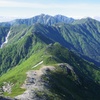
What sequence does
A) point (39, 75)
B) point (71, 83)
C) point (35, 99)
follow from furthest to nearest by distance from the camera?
point (71, 83) < point (39, 75) < point (35, 99)

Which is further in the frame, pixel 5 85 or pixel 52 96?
pixel 5 85

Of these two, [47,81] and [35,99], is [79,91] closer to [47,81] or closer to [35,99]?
[47,81]

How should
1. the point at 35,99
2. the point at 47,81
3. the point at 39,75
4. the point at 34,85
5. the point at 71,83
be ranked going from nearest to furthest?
1. the point at 35,99
2. the point at 34,85
3. the point at 47,81
4. the point at 39,75
5. the point at 71,83

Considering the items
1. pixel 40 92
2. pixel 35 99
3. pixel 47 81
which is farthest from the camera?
pixel 47 81

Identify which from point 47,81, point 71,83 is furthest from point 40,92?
point 71,83

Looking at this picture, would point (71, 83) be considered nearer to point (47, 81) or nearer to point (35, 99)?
point (47, 81)

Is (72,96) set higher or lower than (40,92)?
lower

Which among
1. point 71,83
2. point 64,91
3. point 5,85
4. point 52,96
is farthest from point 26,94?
point 71,83

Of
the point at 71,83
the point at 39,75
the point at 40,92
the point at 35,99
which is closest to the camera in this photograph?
the point at 35,99

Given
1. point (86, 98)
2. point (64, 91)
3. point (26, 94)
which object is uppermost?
point (26, 94)
